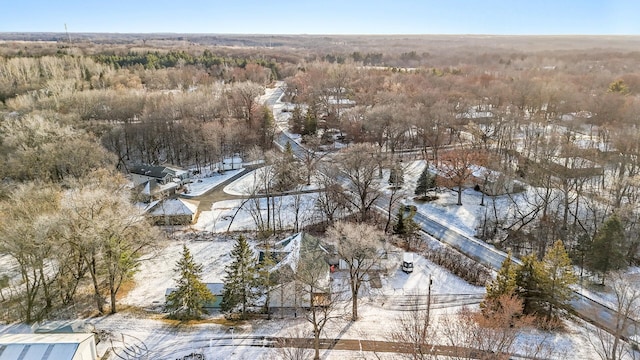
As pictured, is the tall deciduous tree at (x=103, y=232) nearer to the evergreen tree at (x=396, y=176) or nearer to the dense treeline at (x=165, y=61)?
the evergreen tree at (x=396, y=176)

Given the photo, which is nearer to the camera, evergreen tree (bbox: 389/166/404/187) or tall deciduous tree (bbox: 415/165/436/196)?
tall deciduous tree (bbox: 415/165/436/196)

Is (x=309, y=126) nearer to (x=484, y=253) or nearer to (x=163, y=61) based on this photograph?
(x=484, y=253)

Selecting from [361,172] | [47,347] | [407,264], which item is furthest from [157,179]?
[407,264]

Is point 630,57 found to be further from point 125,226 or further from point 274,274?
point 125,226

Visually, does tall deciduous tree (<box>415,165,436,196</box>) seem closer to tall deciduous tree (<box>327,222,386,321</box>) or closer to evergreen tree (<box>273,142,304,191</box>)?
evergreen tree (<box>273,142,304,191</box>)

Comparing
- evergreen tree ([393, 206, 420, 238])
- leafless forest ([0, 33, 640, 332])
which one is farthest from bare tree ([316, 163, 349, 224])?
evergreen tree ([393, 206, 420, 238])

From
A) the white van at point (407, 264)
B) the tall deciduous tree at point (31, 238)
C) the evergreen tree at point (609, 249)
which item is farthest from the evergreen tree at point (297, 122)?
the evergreen tree at point (609, 249)
